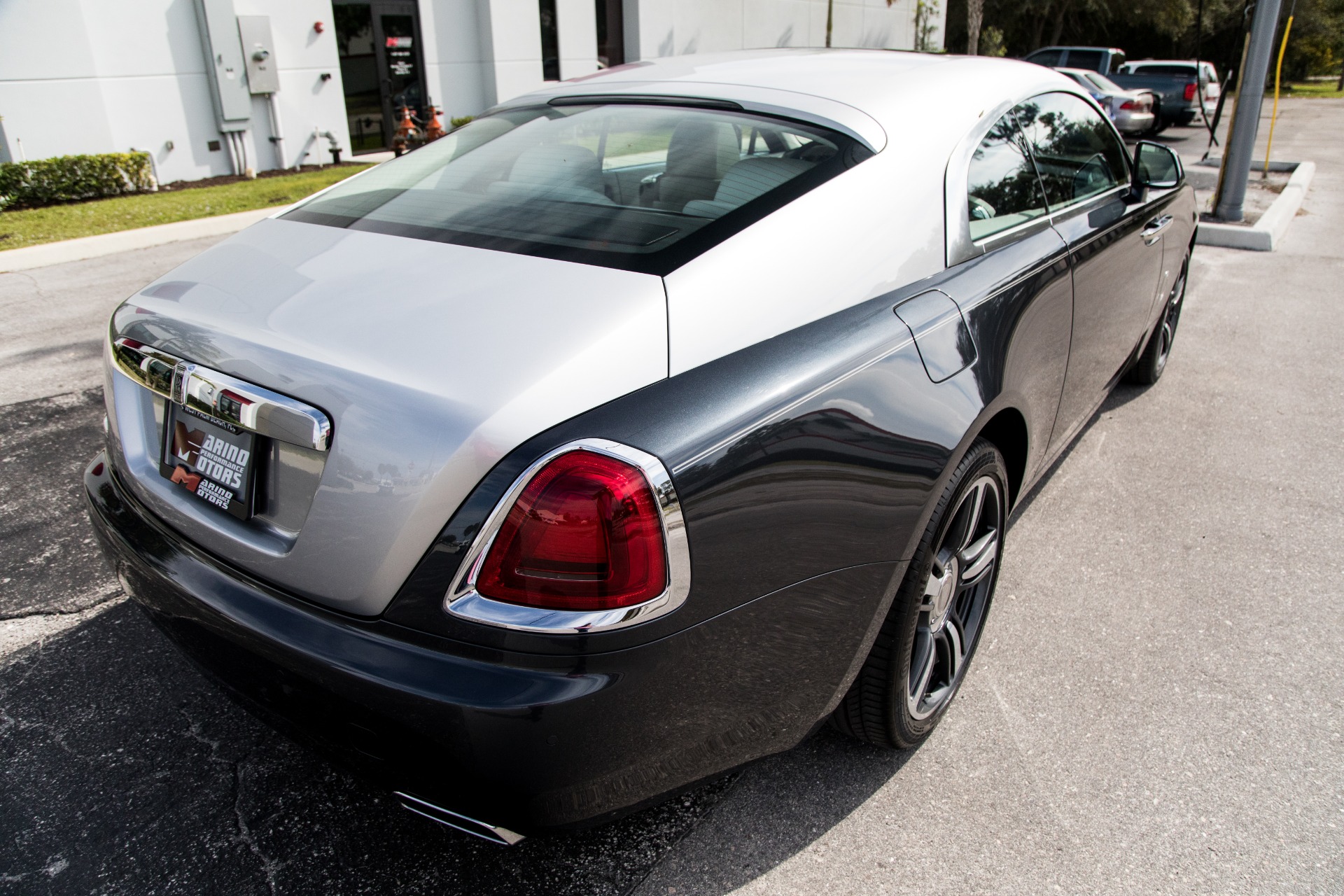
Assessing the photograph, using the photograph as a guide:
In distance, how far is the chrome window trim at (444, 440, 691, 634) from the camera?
1.50m

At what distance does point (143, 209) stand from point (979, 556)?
1102 cm

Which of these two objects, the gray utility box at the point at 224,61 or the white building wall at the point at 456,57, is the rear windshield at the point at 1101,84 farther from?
the gray utility box at the point at 224,61

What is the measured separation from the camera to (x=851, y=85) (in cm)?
248

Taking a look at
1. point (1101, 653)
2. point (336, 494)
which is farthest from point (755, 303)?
point (1101, 653)

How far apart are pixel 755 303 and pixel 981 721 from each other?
4.63 ft

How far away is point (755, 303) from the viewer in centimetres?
181

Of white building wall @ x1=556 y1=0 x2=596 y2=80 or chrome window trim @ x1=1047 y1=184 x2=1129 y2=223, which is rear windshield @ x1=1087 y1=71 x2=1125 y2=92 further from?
chrome window trim @ x1=1047 y1=184 x2=1129 y2=223

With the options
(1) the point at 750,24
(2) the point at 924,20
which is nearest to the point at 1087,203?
(1) the point at 750,24

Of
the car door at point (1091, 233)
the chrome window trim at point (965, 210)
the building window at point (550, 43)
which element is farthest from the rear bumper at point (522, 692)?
the building window at point (550, 43)

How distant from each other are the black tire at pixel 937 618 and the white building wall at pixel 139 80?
12.9m

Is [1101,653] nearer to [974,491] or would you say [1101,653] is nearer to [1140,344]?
[974,491]

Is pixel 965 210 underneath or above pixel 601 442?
above

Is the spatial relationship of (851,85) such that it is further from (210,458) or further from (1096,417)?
(1096,417)

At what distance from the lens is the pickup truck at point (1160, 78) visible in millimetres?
20672
